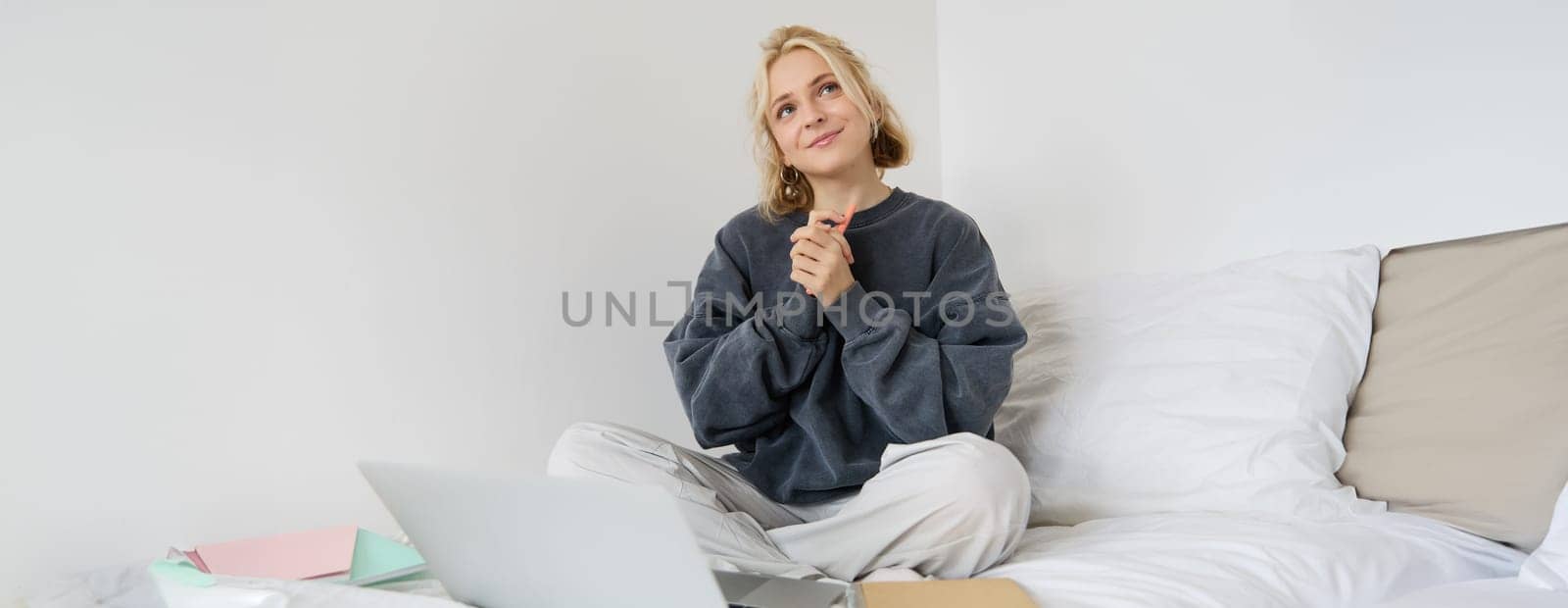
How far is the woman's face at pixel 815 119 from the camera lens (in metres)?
1.29

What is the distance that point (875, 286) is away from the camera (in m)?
1.26

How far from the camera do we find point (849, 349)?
1130mm

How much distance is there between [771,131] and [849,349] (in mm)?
396

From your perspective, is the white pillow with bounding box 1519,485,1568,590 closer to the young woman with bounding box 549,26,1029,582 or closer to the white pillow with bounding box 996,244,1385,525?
the white pillow with bounding box 996,244,1385,525

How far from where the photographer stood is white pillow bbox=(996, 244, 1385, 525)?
107 centimetres

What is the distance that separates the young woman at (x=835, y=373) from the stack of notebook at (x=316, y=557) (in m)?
0.22

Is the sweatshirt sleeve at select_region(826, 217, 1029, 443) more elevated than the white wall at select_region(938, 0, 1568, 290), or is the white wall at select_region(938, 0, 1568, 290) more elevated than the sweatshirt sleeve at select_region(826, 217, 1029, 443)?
the white wall at select_region(938, 0, 1568, 290)

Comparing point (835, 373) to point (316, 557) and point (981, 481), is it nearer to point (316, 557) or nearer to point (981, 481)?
point (981, 481)

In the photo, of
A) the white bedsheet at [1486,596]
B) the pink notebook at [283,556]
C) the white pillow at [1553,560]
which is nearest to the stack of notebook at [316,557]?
the pink notebook at [283,556]

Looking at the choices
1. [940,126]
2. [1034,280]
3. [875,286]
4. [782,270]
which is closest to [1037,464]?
[875,286]

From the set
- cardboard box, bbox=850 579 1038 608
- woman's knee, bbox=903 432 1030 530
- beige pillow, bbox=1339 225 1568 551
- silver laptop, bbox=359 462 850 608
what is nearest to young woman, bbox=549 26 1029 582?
woman's knee, bbox=903 432 1030 530

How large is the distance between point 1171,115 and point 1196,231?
18 cm

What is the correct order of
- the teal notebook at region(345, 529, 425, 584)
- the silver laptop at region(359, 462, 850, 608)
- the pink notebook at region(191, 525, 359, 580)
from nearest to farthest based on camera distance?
the silver laptop at region(359, 462, 850, 608) → the teal notebook at region(345, 529, 425, 584) → the pink notebook at region(191, 525, 359, 580)

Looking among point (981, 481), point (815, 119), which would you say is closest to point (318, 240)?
point (815, 119)
